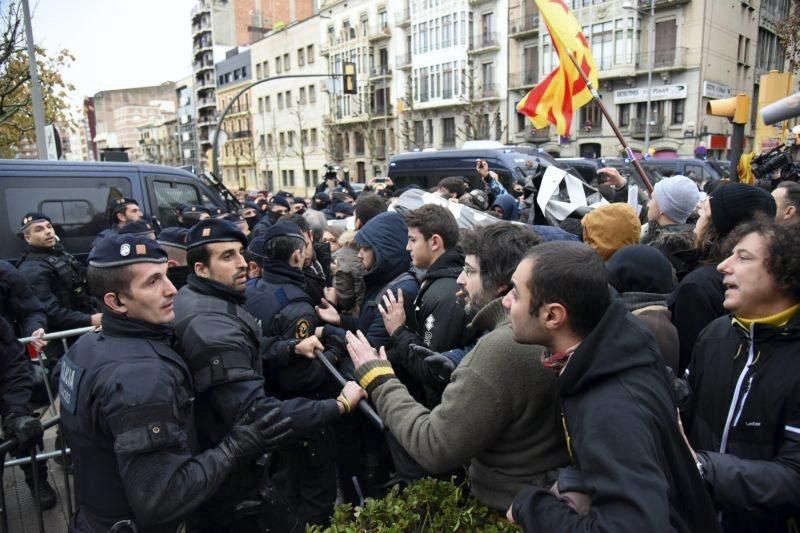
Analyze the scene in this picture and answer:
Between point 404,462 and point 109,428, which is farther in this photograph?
point 404,462

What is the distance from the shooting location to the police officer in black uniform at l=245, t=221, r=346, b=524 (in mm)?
3238

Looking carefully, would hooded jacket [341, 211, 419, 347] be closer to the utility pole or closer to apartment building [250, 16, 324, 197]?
the utility pole

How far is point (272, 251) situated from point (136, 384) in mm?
Result: 1495

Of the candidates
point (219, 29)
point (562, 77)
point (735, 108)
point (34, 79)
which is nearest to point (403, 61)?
point (219, 29)

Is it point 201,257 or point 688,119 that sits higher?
point 688,119

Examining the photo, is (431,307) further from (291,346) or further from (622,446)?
(622,446)

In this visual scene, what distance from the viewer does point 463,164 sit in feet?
45.2

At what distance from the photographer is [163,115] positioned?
102m

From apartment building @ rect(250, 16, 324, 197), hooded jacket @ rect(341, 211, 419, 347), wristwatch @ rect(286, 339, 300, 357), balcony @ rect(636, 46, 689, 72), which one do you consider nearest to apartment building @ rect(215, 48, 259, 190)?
apartment building @ rect(250, 16, 324, 197)

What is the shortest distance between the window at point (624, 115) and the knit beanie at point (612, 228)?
3317 cm

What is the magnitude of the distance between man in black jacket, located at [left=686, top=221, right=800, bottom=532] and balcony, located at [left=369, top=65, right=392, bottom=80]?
157ft

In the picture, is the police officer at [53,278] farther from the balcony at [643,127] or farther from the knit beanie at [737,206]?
the balcony at [643,127]

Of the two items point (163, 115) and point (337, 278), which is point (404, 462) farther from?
point (163, 115)

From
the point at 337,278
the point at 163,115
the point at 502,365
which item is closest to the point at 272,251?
the point at 337,278
